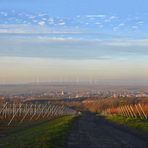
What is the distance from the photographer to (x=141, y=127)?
161 feet

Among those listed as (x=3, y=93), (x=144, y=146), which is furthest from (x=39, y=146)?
(x=3, y=93)

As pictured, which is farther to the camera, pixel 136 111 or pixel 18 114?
pixel 18 114

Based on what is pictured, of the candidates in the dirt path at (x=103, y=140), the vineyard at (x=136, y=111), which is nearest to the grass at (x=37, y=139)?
the dirt path at (x=103, y=140)

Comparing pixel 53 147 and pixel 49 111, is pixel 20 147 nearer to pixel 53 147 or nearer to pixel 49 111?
pixel 53 147

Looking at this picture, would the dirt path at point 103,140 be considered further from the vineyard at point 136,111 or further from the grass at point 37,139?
the vineyard at point 136,111

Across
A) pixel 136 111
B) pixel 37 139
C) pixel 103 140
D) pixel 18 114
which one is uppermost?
pixel 136 111

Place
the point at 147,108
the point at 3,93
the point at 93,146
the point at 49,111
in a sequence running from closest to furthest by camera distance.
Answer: the point at 93,146 → the point at 147,108 → the point at 49,111 → the point at 3,93

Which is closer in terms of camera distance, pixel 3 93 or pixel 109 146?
pixel 109 146

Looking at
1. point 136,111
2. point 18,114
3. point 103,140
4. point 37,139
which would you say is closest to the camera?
point 37,139

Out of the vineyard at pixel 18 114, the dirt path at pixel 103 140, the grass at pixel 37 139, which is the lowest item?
the dirt path at pixel 103 140

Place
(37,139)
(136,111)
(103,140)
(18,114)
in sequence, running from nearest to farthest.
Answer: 1. (37,139)
2. (103,140)
3. (136,111)
4. (18,114)

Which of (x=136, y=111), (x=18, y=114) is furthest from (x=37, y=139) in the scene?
(x=136, y=111)

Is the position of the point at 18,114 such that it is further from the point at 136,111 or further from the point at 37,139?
the point at 37,139

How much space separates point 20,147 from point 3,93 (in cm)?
17748
